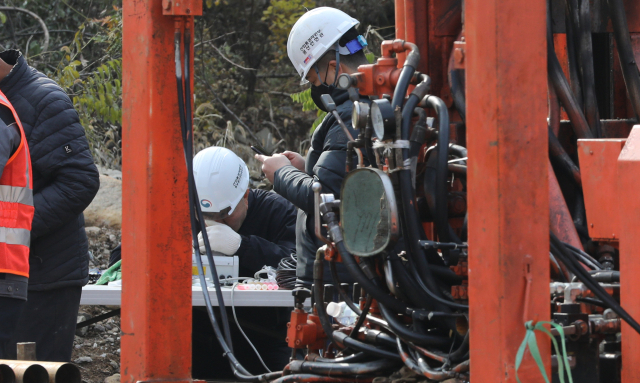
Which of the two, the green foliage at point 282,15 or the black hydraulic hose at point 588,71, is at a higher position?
the green foliage at point 282,15

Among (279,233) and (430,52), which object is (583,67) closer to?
(430,52)

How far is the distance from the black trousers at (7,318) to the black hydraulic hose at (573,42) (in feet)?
7.84

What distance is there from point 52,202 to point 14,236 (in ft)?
2.13

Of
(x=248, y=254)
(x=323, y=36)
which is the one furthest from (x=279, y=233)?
(x=323, y=36)

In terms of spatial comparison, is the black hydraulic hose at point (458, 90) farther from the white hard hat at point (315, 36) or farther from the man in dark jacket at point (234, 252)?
the man in dark jacket at point (234, 252)

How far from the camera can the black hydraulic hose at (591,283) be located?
→ 1796 mm

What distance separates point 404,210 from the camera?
2.20 m

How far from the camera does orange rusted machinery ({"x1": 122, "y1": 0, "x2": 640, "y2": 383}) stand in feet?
5.78

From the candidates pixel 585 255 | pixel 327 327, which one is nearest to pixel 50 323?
pixel 327 327

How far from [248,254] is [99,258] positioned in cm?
289

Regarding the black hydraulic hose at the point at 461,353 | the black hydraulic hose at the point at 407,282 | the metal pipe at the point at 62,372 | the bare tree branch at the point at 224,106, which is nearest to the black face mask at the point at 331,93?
the black hydraulic hose at the point at 407,282

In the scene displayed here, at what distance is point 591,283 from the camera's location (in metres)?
1.86

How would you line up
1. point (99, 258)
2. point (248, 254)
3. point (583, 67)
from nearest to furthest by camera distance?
point (583, 67) → point (248, 254) → point (99, 258)

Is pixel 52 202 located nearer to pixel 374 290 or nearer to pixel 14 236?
pixel 14 236
